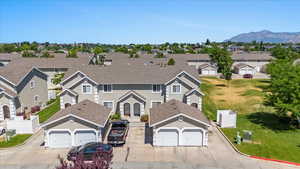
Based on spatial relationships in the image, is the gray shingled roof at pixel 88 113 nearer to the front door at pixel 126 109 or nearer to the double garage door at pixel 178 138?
the front door at pixel 126 109

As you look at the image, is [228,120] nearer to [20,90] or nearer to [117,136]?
[117,136]

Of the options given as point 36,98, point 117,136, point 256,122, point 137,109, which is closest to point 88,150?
point 117,136

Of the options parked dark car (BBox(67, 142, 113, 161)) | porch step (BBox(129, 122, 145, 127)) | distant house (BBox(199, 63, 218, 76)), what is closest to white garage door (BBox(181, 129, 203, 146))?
parked dark car (BBox(67, 142, 113, 161))

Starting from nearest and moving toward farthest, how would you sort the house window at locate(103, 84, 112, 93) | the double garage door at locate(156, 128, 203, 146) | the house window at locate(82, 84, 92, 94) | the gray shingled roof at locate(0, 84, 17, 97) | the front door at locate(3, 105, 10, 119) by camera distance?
the double garage door at locate(156, 128, 203, 146), the gray shingled roof at locate(0, 84, 17, 97), the front door at locate(3, 105, 10, 119), the house window at locate(82, 84, 92, 94), the house window at locate(103, 84, 112, 93)

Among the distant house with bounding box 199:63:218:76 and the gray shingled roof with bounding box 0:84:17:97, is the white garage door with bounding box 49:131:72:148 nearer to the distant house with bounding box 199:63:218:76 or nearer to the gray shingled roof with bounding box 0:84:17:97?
the gray shingled roof with bounding box 0:84:17:97

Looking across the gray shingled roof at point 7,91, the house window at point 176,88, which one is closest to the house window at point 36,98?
the gray shingled roof at point 7,91

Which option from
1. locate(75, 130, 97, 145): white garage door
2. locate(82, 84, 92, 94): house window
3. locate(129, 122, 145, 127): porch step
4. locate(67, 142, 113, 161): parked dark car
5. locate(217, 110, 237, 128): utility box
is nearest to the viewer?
locate(67, 142, 113, 161): parked dark car
